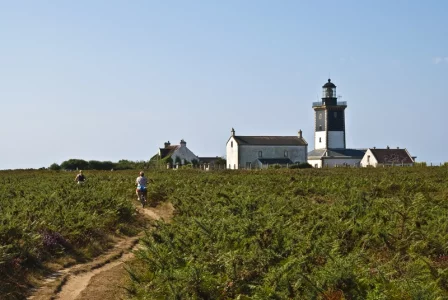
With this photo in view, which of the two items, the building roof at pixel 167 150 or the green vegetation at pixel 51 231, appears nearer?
the green vegetation at pixel 51 231

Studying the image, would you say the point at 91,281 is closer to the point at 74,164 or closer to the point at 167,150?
the point at 74,164

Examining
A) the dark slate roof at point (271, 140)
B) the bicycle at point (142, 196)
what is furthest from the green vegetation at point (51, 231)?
the dark slate roof at point (271, 140)

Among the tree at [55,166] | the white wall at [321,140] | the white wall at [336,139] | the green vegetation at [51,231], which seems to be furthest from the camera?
the white wall at [321,140]

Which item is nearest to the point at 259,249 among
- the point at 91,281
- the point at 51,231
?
the point at 91,281

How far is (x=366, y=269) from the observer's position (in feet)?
36.8

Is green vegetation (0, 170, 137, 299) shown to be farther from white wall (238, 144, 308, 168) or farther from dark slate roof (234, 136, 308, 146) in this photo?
dark slate roof (234, 136, 308, 146)

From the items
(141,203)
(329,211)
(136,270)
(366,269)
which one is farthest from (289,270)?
(141,203)

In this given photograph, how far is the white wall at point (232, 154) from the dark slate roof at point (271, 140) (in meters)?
1.23

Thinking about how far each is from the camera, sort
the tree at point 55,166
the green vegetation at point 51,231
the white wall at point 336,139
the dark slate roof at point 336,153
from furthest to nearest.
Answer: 1. the white wall at point 336,139
2. the dark slate roof at point 336,153
3. the tree at point 55,166
4. the green vegetation at point 51,231

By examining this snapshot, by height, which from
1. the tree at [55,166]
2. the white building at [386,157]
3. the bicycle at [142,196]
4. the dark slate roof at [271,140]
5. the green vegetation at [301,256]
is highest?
the dark slate roof at [271,140]

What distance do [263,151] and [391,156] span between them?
22.3m

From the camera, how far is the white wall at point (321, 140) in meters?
114

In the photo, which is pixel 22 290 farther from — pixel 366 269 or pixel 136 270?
pixel 366 269

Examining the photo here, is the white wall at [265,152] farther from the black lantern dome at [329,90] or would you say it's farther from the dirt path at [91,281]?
the dirt path at [91,281]
